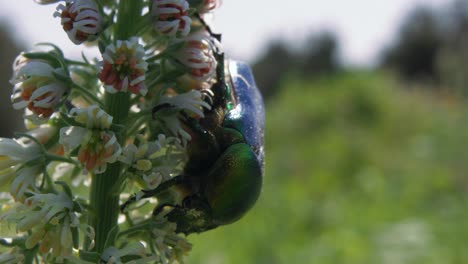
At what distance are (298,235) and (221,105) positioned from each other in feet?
29.2

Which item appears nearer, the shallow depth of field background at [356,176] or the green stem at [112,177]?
the green stem at [112,177]

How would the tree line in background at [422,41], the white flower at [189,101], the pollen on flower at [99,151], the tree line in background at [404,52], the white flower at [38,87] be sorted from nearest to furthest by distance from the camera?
1. the pollen on flower at [99,151]
2. the white flower at [38,87]
3. the white flower at [189,101]
4. the tree line in background at [404,52]
5. the tree line in background at [422,41]

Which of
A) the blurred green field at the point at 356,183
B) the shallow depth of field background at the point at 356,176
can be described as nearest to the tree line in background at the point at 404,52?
the shallow depth of field background at the point at 356,176

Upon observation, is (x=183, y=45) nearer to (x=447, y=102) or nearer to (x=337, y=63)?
(x=447, y=102)

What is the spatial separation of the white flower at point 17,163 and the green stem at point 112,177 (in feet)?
0.80

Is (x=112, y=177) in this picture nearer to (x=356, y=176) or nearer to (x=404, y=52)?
(x=356, y=176)

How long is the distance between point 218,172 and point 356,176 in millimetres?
13339

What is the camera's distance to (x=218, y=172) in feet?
8.09

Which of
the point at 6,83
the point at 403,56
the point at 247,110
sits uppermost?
the point at 247,110

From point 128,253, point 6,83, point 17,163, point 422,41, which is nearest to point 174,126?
point 128,253

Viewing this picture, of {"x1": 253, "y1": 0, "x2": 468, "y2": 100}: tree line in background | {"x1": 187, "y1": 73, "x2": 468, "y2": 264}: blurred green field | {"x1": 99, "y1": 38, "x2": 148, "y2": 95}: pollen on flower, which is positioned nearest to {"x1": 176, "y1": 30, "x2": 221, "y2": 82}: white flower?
{"x1": 99, "y1": 38, "x2": 148, "y2": 95}: pollen on flower

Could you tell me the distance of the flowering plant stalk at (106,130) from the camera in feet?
7.54

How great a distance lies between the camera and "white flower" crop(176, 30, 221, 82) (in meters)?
2.50

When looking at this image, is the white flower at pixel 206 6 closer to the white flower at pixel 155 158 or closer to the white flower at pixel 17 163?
the white flower at pixel 155 158
